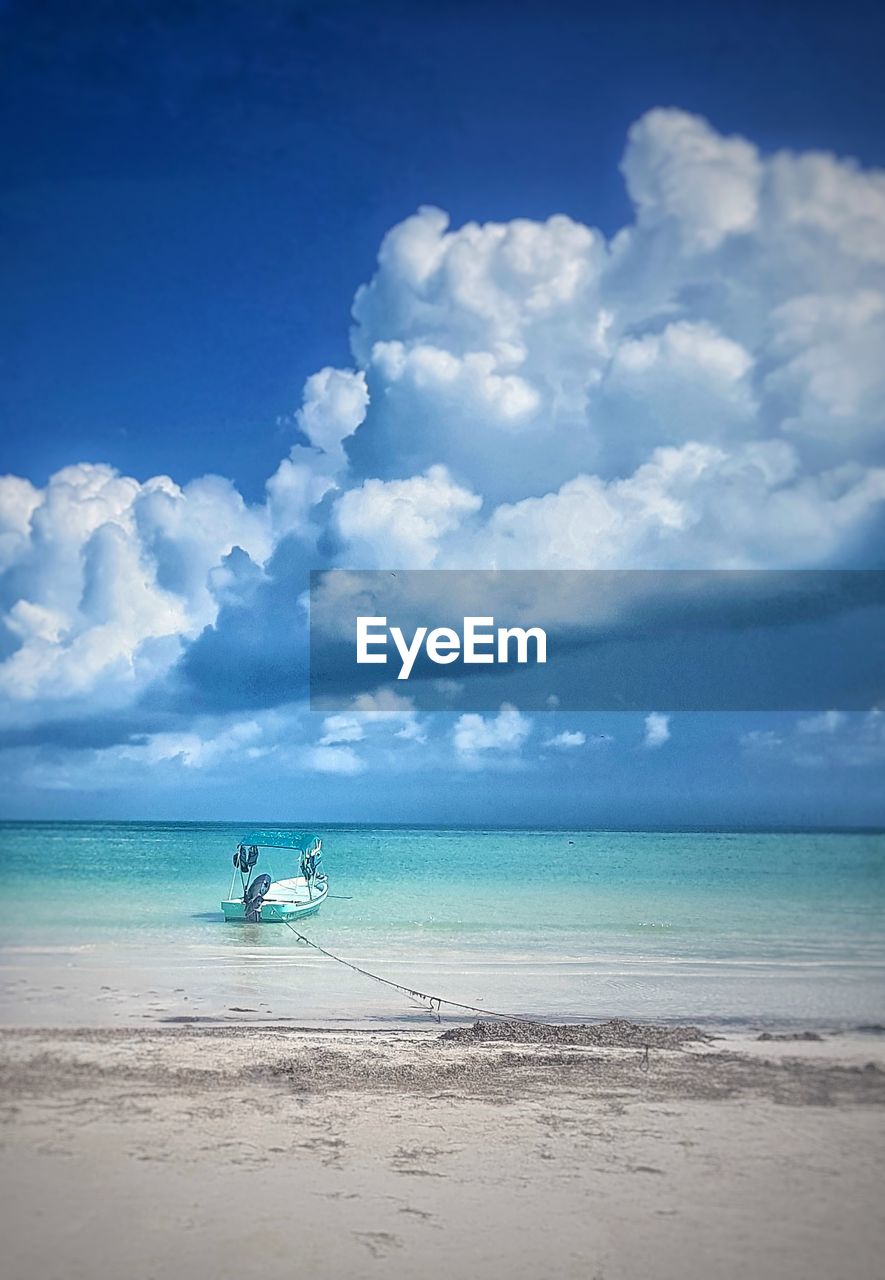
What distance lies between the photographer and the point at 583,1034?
3717 mm

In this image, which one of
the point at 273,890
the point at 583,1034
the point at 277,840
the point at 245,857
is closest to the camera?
the point at 583,1034

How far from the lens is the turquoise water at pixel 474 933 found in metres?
4.34

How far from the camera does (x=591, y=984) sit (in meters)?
4.71

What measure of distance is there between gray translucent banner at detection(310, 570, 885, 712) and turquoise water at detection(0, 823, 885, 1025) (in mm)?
1373

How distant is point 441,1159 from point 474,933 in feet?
10.8

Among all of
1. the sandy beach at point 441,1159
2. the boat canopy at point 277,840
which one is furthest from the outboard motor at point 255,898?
the sandy beach at point 441,1159

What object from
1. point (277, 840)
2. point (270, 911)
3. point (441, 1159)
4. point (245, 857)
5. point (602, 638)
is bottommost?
point (441, 1159)

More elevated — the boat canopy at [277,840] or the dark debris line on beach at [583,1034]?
the boat canopy at [277,840]

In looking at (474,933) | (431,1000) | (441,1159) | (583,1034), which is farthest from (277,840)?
(441,1159)

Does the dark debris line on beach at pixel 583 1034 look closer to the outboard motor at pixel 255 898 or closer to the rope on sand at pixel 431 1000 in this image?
the rope on sand at pixel 431 1000

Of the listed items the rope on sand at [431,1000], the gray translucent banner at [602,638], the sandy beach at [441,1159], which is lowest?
the sandy beach at [441,1159]

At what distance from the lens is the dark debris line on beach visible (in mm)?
3641

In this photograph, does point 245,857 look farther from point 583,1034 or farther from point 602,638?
point 602,638

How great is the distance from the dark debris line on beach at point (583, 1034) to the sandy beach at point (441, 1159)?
34 mm
